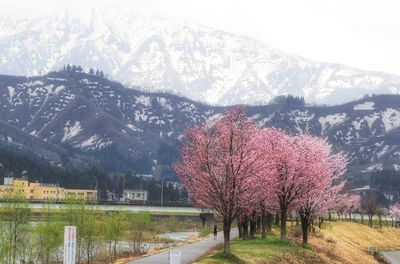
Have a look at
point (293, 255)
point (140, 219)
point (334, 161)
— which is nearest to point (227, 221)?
point (293, 255)

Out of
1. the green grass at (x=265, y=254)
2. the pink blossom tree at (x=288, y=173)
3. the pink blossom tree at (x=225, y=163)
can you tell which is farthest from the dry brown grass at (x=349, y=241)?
the pink blossom tree at (x=225, y=163)

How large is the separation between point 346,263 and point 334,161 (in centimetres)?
1410

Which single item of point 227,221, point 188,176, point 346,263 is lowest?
point 346,263

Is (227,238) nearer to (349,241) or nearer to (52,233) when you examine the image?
(52,233)

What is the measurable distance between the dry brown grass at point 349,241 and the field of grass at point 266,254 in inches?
250

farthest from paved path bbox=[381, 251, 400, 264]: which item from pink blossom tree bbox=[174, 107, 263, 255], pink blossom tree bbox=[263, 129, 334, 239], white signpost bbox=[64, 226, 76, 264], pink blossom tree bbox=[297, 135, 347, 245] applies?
white signpost bbox=[64, 226, 76, 264]

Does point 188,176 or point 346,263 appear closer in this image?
point 188,176

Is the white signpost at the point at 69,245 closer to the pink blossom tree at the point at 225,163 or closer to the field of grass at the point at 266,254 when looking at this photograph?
the field of grass at the point at 266,254

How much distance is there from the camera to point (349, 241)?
107 meters

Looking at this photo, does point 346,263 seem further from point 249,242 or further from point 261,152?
point 261,152

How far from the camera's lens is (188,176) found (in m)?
52.1

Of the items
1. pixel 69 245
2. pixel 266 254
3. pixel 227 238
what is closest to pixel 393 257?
pixel 266 254

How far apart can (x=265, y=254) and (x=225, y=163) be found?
957cm

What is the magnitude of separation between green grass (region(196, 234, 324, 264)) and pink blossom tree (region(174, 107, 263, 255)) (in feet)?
5.13
